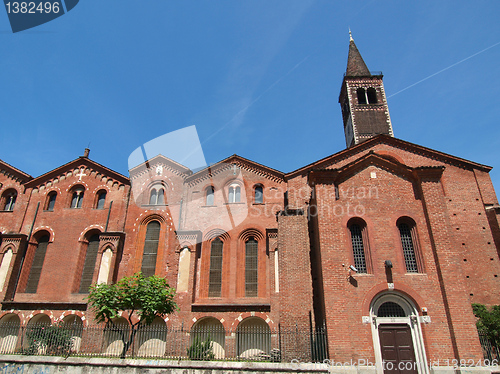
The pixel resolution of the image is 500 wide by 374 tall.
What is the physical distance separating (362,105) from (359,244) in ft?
69.9

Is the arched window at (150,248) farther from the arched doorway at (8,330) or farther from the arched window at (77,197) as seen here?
the arched doorway at (8,330)

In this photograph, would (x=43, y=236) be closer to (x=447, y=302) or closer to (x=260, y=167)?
(x=260, y=167)

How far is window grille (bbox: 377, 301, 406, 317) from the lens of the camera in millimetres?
14008

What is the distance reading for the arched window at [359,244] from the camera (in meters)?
14.8

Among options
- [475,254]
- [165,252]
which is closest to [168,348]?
[165,252]

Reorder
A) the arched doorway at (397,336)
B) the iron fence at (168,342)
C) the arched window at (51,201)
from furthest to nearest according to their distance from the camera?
the arched window at (51,201) → the iron fence at (168,342) → the arched doorway at (397,336)

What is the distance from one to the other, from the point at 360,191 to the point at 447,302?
5.70 meters

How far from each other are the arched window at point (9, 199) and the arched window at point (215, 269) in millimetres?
16754

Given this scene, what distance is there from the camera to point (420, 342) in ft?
43.8

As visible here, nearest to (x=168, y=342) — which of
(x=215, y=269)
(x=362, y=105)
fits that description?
(x=215, y=269)

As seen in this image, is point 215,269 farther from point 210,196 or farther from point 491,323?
point 491,323

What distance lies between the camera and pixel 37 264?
23.8 metres

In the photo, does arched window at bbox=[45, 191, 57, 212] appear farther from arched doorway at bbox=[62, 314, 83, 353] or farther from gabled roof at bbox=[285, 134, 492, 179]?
gabled roof at bbox=[285, 134, 492, 179]

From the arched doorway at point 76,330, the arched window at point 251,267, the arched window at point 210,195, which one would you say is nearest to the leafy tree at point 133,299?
the arched doorway at point 76,330
